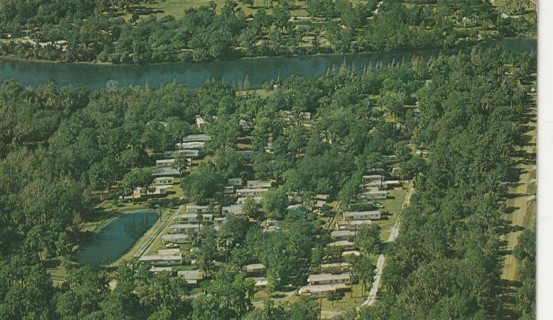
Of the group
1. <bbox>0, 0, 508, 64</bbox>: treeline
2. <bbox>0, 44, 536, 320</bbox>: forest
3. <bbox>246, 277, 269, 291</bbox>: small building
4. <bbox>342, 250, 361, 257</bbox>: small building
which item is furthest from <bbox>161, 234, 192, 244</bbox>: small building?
<bbox>0, 0, 508, 64</bbox>: treeline

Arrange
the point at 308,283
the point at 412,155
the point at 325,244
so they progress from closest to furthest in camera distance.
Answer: the point at 308,283, the point at 325,244, the point at 412,155

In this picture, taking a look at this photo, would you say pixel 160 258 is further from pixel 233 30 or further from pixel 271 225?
pixel 233 30

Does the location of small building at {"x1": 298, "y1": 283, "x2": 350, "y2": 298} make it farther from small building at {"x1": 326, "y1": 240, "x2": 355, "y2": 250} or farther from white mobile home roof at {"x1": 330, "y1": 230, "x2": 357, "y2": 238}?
white mobile home roof at {"x1": 330, "y1": 230, "x2": 357, "y2": 238}

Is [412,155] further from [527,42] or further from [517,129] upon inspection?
[527,42]

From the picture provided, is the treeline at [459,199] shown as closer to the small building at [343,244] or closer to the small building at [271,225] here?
the small building at [343,244]

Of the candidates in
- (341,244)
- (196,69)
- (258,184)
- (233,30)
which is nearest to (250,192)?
(258,184)

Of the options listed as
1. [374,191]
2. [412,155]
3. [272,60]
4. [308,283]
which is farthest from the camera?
[272,60]

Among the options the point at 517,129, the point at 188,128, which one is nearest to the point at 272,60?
the point at 188,128
